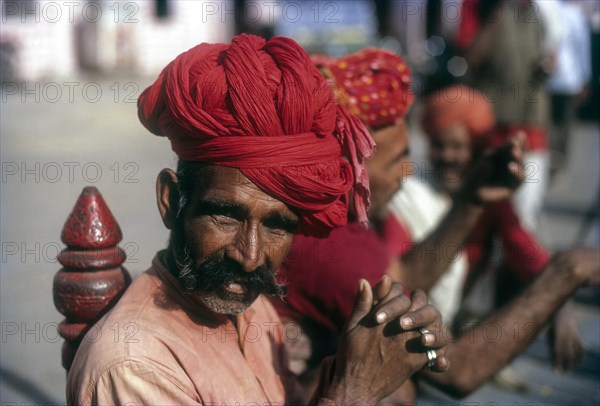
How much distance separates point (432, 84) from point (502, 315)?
43.0 ft

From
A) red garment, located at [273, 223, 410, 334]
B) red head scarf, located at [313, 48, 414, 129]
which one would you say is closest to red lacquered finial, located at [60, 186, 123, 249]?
red garment, located at [273, 223, 410, 334]

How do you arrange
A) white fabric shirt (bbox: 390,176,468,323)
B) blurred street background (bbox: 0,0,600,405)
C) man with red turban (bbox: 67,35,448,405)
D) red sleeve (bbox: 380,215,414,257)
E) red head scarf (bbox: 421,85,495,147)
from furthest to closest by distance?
red head scarf (bbox: 421,85,495,147) → blurred street background (bbox: 0,0,600,405) → white fabric shirt (bbox: 390,176,468,323) → red sleeve (bbox: 380,215,414,257) → man with red turban (bbox: 67,35,448,405)

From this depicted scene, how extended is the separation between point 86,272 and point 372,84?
1.34m

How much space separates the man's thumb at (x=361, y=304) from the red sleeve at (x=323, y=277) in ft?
2.05

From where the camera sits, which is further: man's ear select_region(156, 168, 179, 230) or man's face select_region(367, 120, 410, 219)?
man's face select_region(367, 120, 410, 219)

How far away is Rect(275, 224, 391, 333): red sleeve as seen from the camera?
9.56 ft

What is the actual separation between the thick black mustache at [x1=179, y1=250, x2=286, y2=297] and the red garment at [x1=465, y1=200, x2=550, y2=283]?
2306 mm

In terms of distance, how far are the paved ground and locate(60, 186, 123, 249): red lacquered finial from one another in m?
0.30

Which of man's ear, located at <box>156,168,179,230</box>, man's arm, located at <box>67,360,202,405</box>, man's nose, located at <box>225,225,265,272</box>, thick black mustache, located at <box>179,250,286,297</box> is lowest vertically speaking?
man's arm, located at <box>67,360,202,405</box>

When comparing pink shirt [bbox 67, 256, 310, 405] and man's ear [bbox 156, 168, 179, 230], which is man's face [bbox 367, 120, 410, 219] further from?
man's ear [bbox 156, 168, 179, 230]

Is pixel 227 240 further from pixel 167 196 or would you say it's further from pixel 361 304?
pixel 361 304

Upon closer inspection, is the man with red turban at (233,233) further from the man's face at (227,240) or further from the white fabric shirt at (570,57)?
the white fabric shirt at (570,57)

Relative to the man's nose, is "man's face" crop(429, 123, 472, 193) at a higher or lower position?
lower

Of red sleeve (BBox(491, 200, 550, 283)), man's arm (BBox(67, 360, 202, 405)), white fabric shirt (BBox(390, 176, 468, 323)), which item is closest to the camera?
man's arm (BBox(67, 360, 202, 405))
